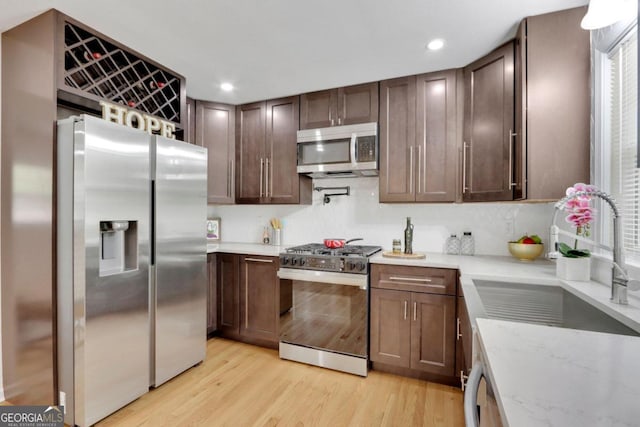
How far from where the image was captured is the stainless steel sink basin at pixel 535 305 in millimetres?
1390

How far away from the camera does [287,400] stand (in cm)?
203

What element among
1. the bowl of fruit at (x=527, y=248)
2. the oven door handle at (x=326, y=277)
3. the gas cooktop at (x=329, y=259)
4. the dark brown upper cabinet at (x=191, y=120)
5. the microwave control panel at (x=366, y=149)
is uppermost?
the dark brown upper cabinet at (x=191, y=120)

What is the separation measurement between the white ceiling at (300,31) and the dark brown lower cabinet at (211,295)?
5.54ft

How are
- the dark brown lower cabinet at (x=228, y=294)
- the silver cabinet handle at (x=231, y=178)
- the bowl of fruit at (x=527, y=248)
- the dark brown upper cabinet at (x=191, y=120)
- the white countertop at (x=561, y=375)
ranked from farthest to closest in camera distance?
the silver cabinet handle at (x=231, y=178), the dark brown upper cabinet at (x=191, y=120), the dark brown lower cabinet at (x=228, y=294), the bowl of fruit at (x=527, y=248), the white countertop at (x=561, y=375)

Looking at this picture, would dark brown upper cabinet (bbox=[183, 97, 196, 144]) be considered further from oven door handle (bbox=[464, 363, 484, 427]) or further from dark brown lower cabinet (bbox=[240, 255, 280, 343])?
oven door handle (bbox=[464, 363, 484, 427])

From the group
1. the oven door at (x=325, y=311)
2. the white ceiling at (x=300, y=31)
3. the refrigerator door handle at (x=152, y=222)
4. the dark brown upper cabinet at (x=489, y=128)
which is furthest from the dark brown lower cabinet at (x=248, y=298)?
the dark brown upper cabinet at (x=489, y=128)

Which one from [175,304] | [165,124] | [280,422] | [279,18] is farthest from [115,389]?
[279,18]

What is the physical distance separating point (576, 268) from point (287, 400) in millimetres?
1893

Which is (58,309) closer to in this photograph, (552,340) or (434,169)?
(552,340)

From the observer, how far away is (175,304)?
219cm

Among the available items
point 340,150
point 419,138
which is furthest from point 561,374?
point 340,150

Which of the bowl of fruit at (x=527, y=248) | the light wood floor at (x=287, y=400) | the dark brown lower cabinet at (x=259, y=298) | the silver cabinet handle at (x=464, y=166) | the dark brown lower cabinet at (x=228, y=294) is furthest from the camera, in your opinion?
the dark brown lower cabinet at (x=228, y=294)

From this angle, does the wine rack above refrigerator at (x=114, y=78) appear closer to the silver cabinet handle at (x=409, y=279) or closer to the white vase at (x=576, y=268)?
the silver cabinet handle at (x=409, y=279)

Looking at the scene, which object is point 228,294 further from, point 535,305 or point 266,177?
point 535,305
